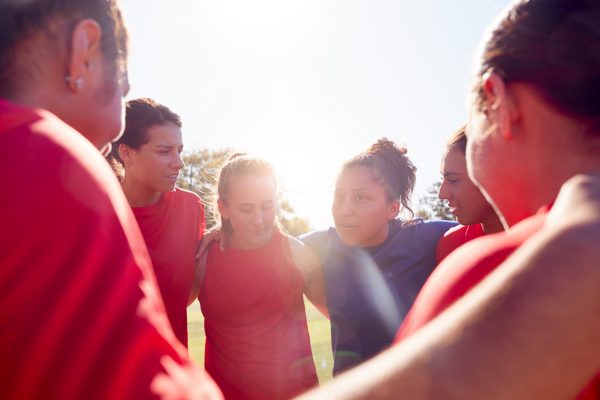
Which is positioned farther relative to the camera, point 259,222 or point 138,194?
point 138,194

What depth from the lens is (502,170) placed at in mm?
1403

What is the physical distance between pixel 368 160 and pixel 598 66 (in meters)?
3.09

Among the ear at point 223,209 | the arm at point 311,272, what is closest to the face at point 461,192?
the arm at point 311,272

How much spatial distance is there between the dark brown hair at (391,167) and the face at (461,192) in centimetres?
36

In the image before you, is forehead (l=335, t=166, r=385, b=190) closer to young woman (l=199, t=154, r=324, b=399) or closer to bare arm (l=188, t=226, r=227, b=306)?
young woman (l=199, t=154, r=324, b=399)

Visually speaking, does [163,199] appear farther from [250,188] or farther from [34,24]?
[34,24]

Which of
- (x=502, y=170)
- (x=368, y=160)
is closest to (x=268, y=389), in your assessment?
(x=368, y=160)

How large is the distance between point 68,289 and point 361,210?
3.39 m

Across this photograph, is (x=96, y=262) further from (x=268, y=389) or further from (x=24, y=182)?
(x=268, y=389)

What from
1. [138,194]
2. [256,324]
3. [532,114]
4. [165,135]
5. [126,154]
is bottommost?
[256,324]

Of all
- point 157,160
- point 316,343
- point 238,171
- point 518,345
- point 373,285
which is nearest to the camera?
point 518,345

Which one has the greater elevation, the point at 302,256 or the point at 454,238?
the point at 454,238

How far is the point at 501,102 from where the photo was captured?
1311 mm

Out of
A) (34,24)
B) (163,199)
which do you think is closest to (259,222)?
(163,199)
